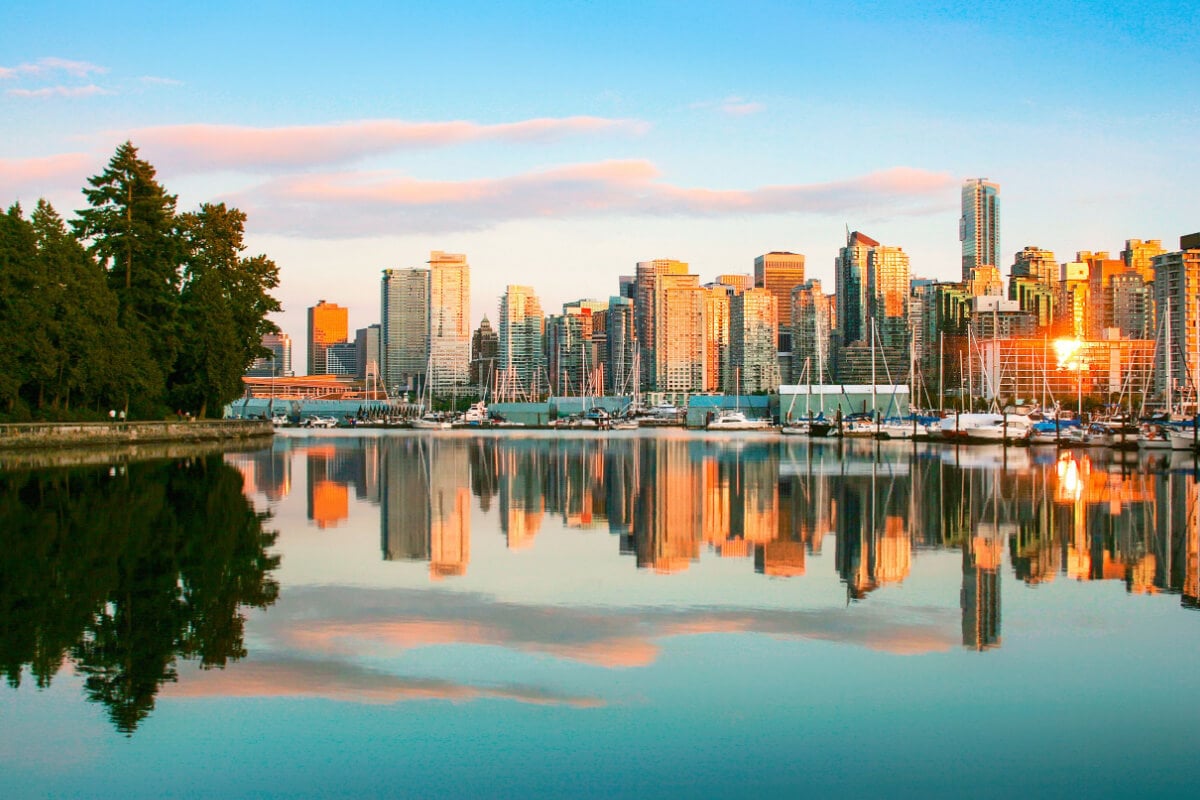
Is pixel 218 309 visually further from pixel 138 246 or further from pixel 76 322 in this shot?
pixel 76 322

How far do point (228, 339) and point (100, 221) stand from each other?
921 centimetres

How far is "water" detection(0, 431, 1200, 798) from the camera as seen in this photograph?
26.2 ft

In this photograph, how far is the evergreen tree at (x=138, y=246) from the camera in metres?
Answer: 64.2

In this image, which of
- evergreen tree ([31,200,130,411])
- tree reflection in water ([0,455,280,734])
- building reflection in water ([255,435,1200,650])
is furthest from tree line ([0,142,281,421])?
tree reflection in water ([0,455,280,734])

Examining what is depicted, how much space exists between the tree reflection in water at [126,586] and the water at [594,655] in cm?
7

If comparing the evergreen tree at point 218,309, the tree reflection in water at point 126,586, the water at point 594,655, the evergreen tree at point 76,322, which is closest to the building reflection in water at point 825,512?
the water at point 594,655

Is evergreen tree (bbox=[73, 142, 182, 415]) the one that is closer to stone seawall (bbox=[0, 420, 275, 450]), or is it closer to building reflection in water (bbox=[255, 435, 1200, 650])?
stone seawall (bbox=[0, 420, 275, 450])

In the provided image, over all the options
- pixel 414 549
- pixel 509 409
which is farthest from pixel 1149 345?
pixel 414 549

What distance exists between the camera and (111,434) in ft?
184

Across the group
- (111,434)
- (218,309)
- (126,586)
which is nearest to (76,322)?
(111,434)

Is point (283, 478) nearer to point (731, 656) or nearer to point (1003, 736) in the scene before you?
point (731, 656)

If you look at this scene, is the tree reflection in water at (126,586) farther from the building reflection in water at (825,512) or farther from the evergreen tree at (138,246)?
the evergreen tree at (138,246)

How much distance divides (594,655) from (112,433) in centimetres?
5052

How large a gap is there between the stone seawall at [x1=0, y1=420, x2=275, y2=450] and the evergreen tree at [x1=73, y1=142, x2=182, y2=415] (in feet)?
7.07
